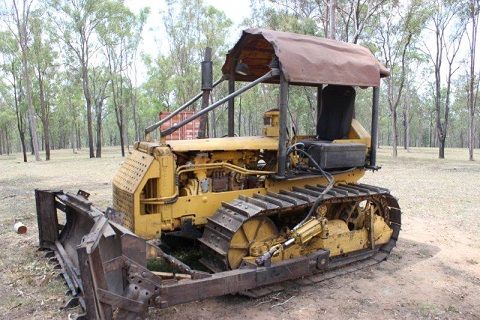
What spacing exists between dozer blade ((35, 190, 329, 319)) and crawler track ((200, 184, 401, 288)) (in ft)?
1.22

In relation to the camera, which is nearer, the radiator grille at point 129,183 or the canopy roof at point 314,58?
the radiator grille at point 129,183

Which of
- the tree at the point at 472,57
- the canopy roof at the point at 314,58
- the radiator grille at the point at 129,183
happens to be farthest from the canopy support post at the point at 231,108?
the tree at the point at 472,57

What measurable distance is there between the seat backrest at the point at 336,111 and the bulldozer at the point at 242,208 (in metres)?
0.02

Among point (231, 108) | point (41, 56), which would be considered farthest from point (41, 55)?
point (231, 108)

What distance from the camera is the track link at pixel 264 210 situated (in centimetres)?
447

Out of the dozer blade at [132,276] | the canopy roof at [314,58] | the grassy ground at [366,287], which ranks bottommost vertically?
the grassy ground at [366,287]

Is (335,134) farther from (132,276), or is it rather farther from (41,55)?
(41,55)

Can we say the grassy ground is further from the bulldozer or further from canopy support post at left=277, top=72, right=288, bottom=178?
canopy support post at left=277, top=72, right=288, bottom=178

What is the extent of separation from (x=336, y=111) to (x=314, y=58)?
4.79ft

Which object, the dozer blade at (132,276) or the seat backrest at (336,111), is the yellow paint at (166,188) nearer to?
the dozer blade at (132,276)

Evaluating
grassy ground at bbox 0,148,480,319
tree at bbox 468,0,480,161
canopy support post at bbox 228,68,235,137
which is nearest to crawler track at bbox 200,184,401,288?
grassy ground at bbox 0,148,480,319

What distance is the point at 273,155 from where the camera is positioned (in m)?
5.54

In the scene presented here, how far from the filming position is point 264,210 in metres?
4.51

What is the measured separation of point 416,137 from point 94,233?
7586 centimetres
